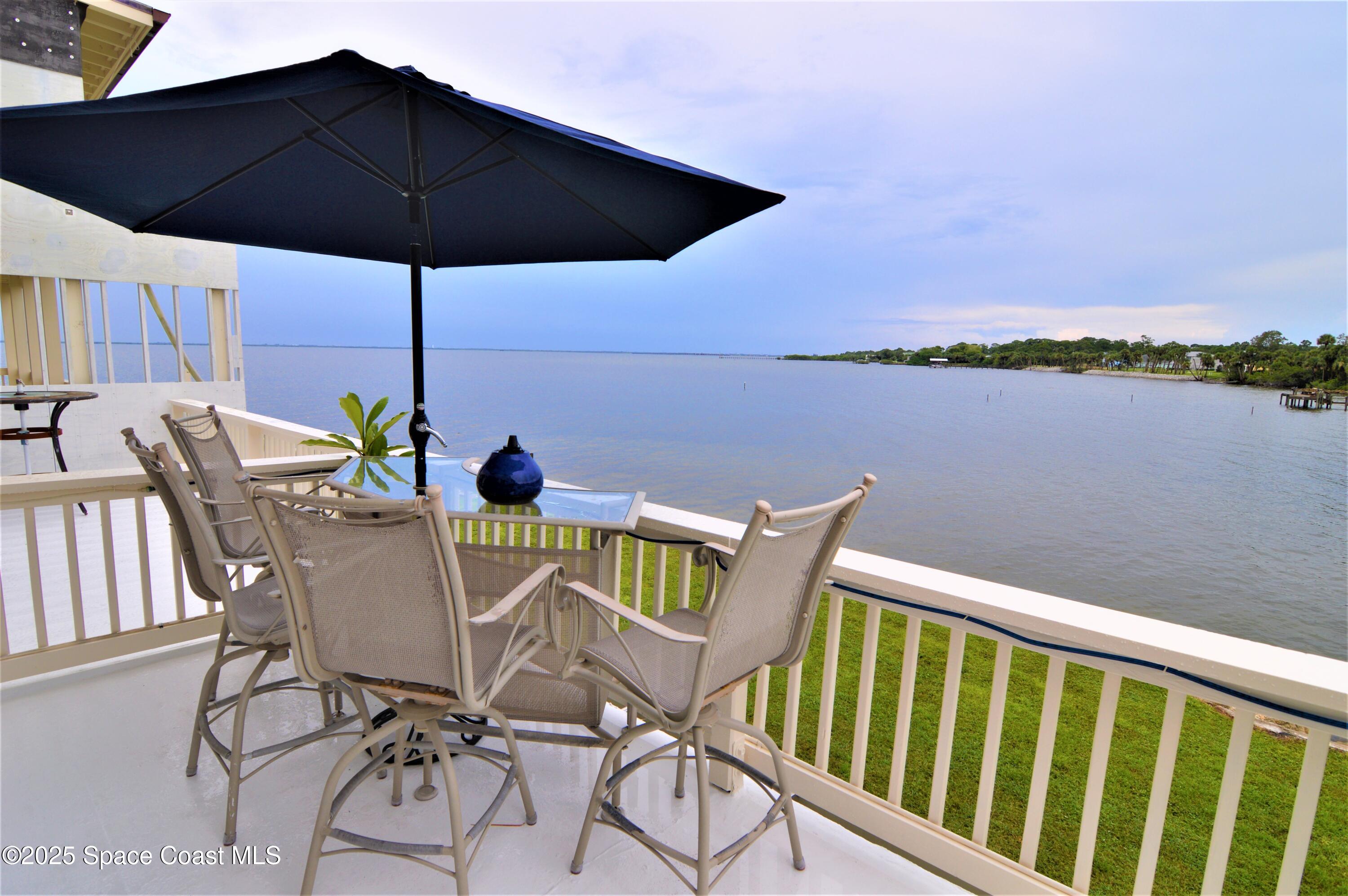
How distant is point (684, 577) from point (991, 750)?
1088 mm

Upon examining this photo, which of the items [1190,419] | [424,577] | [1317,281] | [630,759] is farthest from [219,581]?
[1190,419]

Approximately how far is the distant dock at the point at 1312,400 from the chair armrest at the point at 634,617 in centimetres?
3290

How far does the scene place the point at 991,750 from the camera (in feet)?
5.62

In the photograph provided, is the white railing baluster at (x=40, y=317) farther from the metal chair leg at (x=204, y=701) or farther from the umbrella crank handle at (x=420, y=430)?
the umbrella crank handle at (x=420, y=430)

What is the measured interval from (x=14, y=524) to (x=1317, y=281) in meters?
37.3

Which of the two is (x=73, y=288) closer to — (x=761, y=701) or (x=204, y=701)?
(x=204, y=701)

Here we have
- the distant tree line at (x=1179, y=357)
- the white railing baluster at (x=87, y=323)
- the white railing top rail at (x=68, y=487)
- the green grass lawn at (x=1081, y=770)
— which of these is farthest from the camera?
the distant tree line at (x=1179, y=357)

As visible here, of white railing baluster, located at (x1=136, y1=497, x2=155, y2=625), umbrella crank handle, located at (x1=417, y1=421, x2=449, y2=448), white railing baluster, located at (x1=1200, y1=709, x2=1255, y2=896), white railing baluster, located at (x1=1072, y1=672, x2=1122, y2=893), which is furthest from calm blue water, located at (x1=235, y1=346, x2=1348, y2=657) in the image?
Result: white railing baluster, located at (x1=1200, y1=709, x2=1255, y2=896)

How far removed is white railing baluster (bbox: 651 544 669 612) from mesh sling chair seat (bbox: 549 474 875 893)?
55cm

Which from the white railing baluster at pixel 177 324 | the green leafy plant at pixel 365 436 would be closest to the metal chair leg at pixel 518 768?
the green leafy plant at pixel 365 436

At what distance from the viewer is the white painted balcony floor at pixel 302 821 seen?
174 cm

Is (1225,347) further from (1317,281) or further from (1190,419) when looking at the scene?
(1190,419)

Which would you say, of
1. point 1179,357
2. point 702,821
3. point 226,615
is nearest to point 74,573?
point 226,615

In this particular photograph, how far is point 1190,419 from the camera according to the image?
38.8 metres
